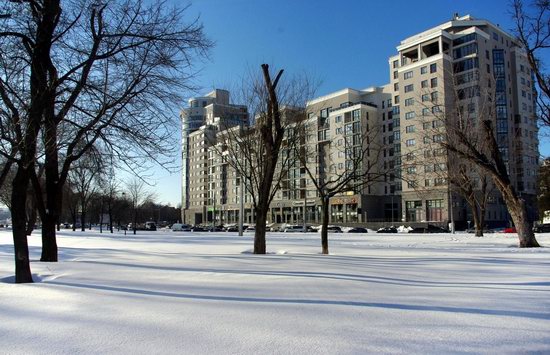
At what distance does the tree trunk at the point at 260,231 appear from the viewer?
68.4 ft

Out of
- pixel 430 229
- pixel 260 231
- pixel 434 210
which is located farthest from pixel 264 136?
pixel 434 210

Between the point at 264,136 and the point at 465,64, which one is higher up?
the point at 465,64

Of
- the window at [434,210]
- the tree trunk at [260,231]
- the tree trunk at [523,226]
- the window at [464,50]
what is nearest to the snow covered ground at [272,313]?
the tree trunk at [260,231]

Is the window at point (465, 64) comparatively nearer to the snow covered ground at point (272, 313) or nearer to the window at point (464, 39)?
the window at point (464, 39)

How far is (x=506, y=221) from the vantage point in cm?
8394

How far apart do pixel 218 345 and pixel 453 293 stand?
16.8ft

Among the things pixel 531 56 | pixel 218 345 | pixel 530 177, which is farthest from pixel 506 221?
pixel 218 345

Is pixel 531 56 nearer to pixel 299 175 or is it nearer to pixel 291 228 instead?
pixel 291 228

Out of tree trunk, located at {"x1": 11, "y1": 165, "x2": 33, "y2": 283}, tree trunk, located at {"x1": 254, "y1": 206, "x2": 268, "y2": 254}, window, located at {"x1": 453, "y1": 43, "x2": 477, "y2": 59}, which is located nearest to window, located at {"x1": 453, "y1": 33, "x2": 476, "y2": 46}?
window, located at {"x1": 453, "y1": 43, "x2": 477, "y2": 59}

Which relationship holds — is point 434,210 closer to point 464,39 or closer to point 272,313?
point 464,39

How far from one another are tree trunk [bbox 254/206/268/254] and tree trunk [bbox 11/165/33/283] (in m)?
11.1

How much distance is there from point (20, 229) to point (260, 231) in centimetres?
1150

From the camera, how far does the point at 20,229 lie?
35.4 ft

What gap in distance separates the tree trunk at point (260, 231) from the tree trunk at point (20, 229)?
11.1 m
